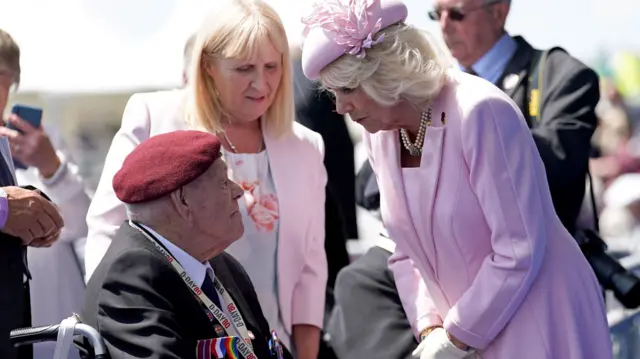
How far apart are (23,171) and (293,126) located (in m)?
1.27

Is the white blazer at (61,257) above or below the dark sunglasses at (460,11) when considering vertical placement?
below

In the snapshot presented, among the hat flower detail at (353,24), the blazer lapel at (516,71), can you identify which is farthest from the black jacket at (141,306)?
the blazer lapel at (516,71)

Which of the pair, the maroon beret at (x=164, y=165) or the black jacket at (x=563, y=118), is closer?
the maroon beret at (x=164, y=165)

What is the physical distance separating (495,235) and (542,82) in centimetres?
134

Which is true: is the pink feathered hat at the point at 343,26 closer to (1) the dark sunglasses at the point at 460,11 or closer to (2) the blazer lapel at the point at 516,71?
(2) the blazer lapel at the point at 516,71

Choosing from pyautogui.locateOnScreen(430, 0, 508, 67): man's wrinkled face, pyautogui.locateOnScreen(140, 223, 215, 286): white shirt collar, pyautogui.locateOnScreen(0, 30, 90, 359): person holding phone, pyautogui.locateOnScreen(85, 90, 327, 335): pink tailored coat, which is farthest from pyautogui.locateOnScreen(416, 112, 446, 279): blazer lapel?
pyautogui.locateOnScreen(0, 30, 90, 359): person holding phone

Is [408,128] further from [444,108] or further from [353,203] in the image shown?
[353,203]

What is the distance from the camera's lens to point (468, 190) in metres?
3.40

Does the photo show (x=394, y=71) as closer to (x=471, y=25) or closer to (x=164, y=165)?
(x=164, y=165)

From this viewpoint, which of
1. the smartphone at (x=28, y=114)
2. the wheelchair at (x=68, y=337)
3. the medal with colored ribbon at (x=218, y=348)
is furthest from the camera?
the smartphone at (x=28, y=114)

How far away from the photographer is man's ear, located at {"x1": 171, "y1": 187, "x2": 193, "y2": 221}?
327cm

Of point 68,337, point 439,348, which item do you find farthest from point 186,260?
point 439,348

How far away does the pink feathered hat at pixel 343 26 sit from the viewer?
11.1ft

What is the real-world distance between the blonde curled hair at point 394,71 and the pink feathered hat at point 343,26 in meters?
0.03
